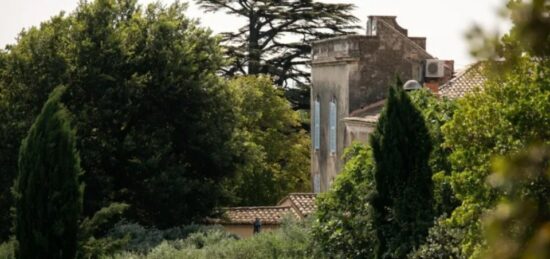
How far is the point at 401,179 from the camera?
1761 centimetres

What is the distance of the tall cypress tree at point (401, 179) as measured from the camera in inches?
682

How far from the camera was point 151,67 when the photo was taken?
93.1 ft

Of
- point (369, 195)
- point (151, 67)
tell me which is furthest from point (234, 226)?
point (369, 195)

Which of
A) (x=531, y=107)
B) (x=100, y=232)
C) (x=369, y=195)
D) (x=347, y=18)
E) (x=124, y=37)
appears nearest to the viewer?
(x=531, y=107)

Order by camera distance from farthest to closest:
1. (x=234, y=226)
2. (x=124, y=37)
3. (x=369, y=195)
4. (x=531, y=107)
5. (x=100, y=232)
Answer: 1. (x=234, y=226)
2. (x=124, y=37)
3. (x=100, y=232)
4. (x=369, y=195)
5. (x=531, y=107)

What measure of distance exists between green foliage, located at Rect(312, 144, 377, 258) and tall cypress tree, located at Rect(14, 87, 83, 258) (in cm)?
454

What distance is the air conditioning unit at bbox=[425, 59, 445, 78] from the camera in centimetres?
3077

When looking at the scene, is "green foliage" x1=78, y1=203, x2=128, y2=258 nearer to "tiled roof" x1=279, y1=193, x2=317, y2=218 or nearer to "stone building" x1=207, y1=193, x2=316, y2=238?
"tiled roof" x1=279, y1=193, x2=317, y2=218

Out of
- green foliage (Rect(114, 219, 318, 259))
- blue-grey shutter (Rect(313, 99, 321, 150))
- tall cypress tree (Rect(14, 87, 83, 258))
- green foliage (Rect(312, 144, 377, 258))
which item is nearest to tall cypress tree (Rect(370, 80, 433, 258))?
green foliage (Rect(312, 144, 377, 258))

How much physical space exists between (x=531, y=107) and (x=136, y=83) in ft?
55.7

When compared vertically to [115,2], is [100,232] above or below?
below

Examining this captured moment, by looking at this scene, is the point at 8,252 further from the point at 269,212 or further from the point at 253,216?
the point at 269,212

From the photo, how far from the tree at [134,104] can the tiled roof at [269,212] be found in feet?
5.97

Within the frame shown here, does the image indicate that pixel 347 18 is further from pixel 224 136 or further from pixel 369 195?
pixel 369 195
